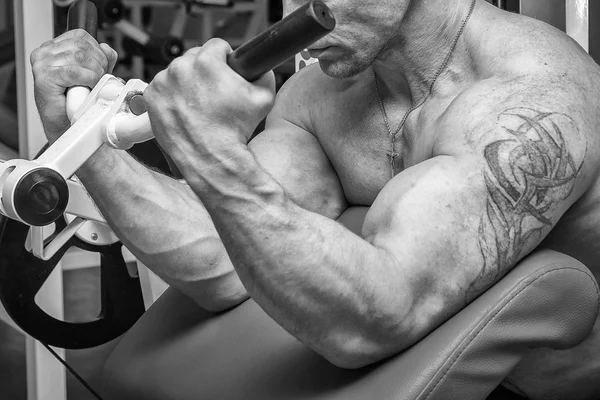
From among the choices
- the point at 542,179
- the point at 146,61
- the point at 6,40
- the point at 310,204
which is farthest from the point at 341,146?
the point at 146,61

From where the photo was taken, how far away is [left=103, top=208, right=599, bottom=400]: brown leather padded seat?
868 millimetres

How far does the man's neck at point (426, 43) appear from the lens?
1.19 metres

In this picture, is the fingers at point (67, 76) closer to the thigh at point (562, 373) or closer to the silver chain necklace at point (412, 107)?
the silver chain necklace at point (412, 107)

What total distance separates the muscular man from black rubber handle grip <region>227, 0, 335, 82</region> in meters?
0.03

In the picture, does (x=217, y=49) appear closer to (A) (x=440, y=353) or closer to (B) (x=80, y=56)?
(A) (x=440, y=353)

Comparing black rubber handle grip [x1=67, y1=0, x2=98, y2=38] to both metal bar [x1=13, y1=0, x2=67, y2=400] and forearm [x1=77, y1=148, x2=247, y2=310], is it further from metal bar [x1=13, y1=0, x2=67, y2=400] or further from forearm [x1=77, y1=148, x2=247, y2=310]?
metal bar [x1=13, y1=0, x2=67, y2=400]

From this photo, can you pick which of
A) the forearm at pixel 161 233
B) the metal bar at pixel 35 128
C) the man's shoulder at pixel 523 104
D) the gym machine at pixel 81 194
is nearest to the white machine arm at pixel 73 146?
the gym machine at pixel 81 194

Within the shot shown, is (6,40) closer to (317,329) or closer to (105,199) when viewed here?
(105,199)

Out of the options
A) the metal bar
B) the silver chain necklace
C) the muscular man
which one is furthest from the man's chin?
the metal bar

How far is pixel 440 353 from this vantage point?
0.86 m

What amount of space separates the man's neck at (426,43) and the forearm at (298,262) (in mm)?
428

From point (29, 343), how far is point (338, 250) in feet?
4.99

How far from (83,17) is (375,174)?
55cm

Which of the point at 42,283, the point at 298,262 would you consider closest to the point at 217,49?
the point at 298,262
